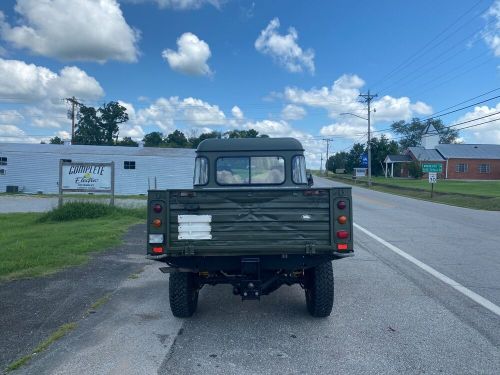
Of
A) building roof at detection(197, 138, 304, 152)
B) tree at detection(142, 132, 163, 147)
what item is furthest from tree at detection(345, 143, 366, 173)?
building roof at detection(197, 138, 304, 152)

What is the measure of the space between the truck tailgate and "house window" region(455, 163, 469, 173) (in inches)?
2947

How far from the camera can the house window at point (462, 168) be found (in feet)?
238

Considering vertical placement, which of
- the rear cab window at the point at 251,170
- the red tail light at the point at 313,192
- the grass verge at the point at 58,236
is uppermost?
the rear cab window at the point at 251,170

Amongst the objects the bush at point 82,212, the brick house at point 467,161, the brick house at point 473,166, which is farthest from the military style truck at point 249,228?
the brick house at point 473,166

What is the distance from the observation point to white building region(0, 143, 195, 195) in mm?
38875

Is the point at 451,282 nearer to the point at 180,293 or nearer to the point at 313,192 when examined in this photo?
the point at 313,192

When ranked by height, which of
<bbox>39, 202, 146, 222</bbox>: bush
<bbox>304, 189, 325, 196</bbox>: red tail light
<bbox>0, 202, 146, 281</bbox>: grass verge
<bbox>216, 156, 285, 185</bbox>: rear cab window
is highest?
<bbox>216, 156, 285, 185</bbox>: rear cab window

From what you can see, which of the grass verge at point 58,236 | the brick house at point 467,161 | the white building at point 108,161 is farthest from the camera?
the brick house at point 467,161

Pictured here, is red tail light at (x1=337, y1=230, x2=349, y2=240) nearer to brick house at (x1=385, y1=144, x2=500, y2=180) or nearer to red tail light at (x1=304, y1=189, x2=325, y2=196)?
red tail light at (x1=304, y1=189, x2=325, y2=196)

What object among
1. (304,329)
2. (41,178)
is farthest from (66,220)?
(41,178)

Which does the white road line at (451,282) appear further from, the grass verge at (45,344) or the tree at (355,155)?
the tree at (355,155)

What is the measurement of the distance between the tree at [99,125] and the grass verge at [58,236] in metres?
76.0

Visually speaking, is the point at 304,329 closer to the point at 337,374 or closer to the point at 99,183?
the point at 337,374

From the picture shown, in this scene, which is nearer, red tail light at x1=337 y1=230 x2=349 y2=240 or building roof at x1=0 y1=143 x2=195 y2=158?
red tail light at x1=337 y1=230 x2=349 y2=240
